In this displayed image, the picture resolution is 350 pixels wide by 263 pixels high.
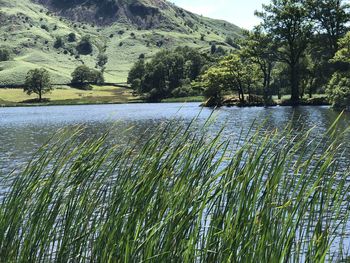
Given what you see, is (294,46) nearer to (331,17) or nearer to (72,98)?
(331,17)

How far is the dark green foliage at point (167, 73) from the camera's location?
164000mm

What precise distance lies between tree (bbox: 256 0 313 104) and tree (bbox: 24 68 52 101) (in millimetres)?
109700

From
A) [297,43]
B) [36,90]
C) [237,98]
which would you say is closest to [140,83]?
[36,90]

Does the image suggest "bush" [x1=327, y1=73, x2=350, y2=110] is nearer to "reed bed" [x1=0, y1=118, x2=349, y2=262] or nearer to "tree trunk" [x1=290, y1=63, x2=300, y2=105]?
"tree trunk" [x1=290, y1=63, x2=300, y2=105]

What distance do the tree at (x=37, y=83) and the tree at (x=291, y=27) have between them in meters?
110

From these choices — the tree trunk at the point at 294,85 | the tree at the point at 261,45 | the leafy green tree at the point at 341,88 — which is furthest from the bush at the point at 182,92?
the leafy green tree at the point at 341,88

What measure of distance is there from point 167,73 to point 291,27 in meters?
79.7

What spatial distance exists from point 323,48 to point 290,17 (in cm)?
979

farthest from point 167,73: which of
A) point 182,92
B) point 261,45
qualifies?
point 261,45

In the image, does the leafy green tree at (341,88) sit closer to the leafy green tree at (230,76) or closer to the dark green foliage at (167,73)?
the leafy green tree at (230,76)

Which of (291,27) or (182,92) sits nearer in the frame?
(291,27)

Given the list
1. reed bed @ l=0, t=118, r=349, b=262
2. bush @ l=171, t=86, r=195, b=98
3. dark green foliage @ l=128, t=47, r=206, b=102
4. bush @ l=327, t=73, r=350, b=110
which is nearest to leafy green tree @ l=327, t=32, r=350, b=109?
bush @ l=327, t=73, r=350, b=110

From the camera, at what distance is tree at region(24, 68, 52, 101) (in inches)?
7136

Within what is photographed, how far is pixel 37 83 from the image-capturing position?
182m
